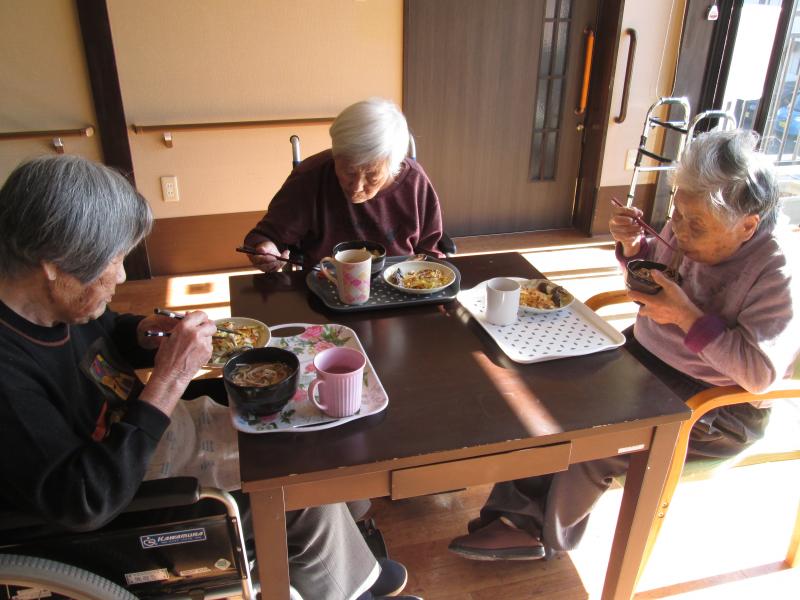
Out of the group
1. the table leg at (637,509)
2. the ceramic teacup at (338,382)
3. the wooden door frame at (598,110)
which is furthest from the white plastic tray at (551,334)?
the wooden door frame at (598,110)

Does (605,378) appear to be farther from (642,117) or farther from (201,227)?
(642,117)

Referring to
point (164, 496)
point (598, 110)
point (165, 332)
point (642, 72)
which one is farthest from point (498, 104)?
point (164, 496)

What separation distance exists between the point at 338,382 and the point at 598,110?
3.23 meters

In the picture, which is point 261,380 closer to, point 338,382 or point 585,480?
point 338,382

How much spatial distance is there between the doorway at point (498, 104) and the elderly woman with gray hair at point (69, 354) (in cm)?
262

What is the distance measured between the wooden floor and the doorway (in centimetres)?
226

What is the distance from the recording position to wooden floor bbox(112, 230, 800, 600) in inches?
61.7

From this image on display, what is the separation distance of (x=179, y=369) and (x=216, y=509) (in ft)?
0.84

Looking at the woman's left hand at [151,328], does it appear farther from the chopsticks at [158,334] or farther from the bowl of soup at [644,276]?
the bowl of soup at [644,276]

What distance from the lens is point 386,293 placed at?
1.50 meters

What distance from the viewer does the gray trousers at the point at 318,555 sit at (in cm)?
122

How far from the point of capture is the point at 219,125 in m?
3.12

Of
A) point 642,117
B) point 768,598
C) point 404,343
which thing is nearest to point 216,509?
point 404,343

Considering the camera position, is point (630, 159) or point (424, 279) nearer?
point (424, 279)
